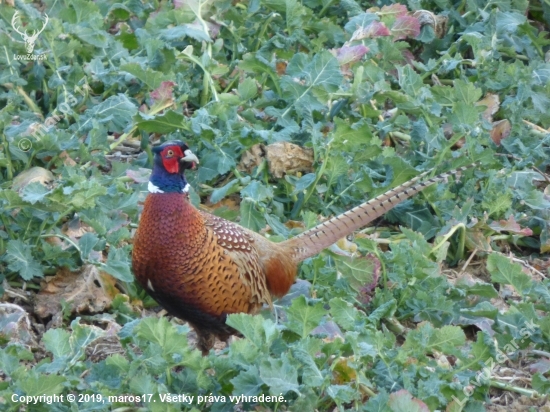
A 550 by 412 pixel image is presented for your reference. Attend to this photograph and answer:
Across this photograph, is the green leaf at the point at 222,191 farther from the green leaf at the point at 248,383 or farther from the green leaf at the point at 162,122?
the green leaf at the point at 248,383

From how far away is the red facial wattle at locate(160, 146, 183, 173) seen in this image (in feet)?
15.3

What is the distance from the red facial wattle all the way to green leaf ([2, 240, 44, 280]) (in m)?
0.86

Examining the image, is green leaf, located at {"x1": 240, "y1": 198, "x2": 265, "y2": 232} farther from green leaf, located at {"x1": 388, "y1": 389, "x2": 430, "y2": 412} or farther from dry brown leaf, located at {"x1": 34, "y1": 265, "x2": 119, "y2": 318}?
green leaf, located at {"x1": 388, "y1": 389, "x2": 430, "y2": 412}

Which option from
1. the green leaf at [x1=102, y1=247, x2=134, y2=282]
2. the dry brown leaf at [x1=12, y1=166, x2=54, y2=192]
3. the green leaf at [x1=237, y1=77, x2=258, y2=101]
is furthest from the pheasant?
the green leaf at [x1=237, y1=77, x2=258, y2=101]

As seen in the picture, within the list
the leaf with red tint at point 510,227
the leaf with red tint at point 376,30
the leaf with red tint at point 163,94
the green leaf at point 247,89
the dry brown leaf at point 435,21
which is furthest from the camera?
the dry brown leaf at point 435,21

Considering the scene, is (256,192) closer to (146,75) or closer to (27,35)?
(146,75)

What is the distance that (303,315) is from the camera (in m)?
4.17

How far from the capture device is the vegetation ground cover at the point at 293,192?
4098 millimetres

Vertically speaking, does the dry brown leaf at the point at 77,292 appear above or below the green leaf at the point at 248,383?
below

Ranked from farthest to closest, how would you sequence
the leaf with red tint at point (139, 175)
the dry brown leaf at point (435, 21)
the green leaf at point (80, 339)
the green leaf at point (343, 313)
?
the dry brown leaf at point (435, 21) < the leaf with red tint at point (139, 175) < the green leaf at point (343, 313) < the green leaf at point (80, 339)

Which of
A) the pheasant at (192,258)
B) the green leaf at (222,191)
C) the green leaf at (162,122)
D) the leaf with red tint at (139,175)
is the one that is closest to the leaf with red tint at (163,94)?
the green leaf at (162,122)

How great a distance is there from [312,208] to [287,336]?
1586 mm

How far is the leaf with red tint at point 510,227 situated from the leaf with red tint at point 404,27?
176cm

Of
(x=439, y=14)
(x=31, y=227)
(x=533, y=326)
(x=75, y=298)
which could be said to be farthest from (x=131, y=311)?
(x=439, y=14)
